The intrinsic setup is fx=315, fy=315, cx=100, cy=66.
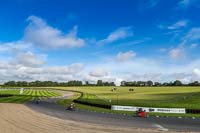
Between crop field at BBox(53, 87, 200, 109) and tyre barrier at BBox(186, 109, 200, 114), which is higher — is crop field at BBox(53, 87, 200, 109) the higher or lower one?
the higher one

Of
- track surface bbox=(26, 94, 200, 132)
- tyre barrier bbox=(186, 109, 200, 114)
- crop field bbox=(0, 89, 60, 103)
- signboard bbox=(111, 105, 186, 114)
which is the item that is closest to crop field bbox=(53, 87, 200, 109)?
tyre barrier bbox=(186, 109, 200, 114)

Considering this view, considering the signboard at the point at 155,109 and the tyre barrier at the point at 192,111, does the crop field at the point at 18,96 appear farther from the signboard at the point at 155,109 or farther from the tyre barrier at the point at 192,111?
the tyre barrier at the point at 192,111

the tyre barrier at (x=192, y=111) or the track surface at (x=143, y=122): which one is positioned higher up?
the tyre barrier at (x=192, y=111)

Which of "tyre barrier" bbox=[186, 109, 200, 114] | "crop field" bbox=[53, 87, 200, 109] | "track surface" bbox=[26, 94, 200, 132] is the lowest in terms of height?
"track surface" bbox=[26, 94, 200, 132]

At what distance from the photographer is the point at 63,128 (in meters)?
31.8

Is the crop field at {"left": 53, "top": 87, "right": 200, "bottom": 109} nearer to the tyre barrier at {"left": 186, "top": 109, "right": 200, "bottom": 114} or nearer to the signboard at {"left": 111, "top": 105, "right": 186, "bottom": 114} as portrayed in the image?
the tyre barrier at {"left": 186, "top": 109, "right": 200, "bottom": 114}

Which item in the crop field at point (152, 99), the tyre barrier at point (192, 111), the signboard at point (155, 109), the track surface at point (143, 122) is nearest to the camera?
the track surface at point (143, 122)

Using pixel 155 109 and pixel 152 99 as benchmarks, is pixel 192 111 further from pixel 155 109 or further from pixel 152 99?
pixel 152 99

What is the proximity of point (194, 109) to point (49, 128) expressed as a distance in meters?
31.5

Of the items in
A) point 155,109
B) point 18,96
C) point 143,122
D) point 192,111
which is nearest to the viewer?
point 143,122

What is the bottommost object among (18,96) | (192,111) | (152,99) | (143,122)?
(143,122)

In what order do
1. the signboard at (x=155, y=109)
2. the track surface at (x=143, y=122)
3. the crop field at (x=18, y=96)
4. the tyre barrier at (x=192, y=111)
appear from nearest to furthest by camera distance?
the track surface at (x=143, y=122), the tyre barrier at (x=192, y=111), the signboard at (x=155, y=109), the crop field at (x=18, y=96)

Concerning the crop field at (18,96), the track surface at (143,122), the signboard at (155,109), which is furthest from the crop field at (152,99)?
the track surface at (143,122)

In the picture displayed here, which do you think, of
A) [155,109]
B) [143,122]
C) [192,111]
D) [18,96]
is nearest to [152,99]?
[155,109]
